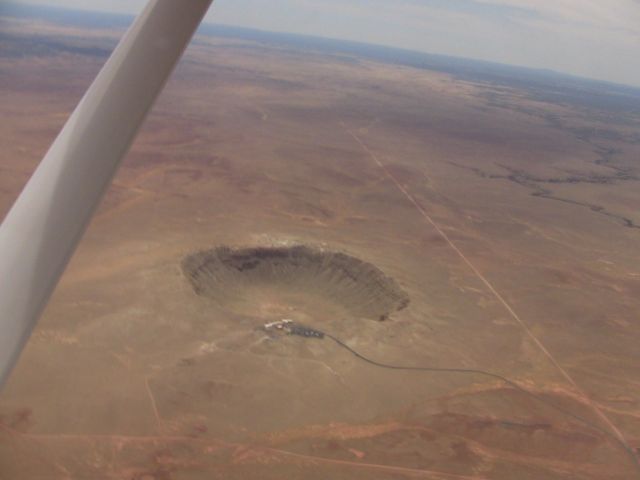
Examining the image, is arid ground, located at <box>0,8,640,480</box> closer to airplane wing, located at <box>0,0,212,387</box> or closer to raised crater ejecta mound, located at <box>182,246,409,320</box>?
raised crater ejecta mound, located at <box>182,246,409,320</box>

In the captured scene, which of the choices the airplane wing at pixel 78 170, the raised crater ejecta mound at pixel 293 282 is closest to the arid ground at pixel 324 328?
the raised crater ejecta mound at pixel 293 282

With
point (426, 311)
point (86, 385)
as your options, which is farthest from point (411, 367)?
point (86, 385)

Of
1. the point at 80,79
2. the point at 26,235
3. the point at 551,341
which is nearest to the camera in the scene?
the point at 26,235

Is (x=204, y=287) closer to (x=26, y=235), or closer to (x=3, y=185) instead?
(x=3, y=185)

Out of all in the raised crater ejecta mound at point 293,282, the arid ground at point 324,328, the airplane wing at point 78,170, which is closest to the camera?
the airplane wing at point 78,170

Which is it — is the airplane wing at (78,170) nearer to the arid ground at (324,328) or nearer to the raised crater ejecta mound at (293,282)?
the arid ground at (324,328)

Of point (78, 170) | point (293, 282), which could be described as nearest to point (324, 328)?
point (293, 282)
